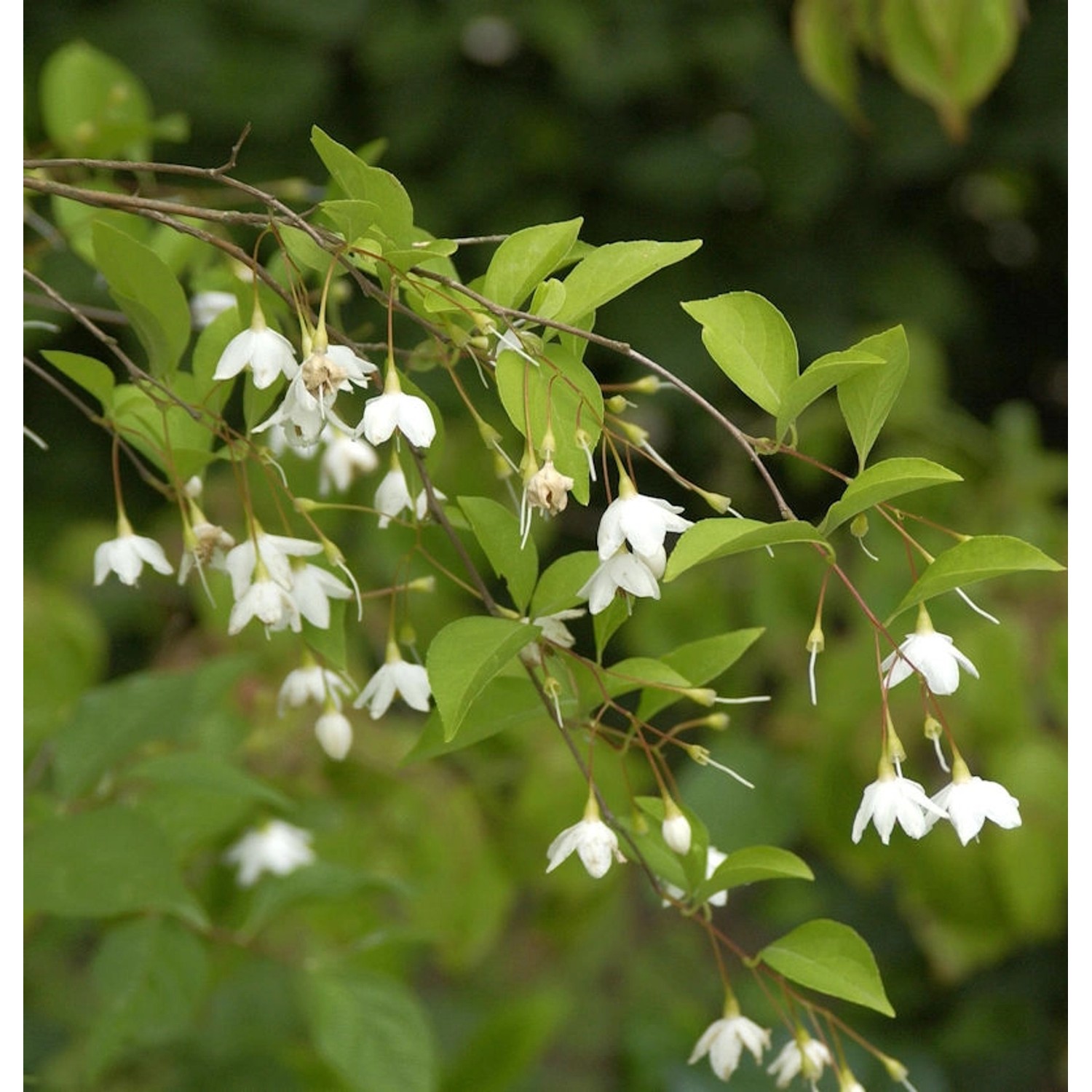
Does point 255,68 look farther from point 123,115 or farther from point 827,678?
point 827,678

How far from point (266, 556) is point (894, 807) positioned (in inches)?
7.7

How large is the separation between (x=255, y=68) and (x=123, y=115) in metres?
0.70

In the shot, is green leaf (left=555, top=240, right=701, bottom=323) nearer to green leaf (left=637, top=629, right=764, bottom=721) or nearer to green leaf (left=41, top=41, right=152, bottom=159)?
green leaf (left=637, top=629, right=764, bottom=721)

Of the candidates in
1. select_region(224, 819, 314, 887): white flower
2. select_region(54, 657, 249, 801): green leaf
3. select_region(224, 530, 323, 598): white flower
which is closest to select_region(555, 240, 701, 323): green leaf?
select_region(224, 530, 323, 598): white flower

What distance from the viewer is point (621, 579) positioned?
365mm

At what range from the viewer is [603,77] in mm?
1424

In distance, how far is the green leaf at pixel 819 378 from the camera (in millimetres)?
348

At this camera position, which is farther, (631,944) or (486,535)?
(631,944)

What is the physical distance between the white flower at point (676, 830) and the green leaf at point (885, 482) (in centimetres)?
11

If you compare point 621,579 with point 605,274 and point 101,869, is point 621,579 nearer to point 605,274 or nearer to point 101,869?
point 605,274

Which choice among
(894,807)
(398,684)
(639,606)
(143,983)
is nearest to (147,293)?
(398,684)

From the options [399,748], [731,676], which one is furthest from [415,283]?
[731,676]

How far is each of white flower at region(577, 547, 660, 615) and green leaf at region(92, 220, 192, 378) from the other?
0.15 m

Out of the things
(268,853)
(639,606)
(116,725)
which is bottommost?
(639,606)
